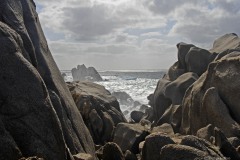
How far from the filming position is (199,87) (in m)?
28.9

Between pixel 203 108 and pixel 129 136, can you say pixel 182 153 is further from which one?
pixel 203 108

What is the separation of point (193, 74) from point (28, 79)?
28.6 metres

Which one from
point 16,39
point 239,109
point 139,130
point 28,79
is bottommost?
point 139,130

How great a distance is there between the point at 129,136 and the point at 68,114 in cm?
953

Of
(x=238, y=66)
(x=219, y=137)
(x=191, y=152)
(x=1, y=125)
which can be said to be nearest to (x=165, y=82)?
(x=238, y=66)

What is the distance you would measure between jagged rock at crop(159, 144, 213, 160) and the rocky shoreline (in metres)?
0.04

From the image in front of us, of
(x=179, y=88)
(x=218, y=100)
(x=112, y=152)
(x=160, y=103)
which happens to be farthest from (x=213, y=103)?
(x=160, y=103)

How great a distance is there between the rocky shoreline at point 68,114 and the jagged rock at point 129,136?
70mm

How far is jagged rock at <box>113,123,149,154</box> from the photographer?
82.8 feet

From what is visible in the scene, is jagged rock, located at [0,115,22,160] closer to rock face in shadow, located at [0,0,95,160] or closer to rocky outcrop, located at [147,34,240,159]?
rock face in shadow, located at [0,0,95,160]

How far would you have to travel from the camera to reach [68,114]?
1733cm

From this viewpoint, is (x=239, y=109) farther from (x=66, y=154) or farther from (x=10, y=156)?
(x=10, y=156)

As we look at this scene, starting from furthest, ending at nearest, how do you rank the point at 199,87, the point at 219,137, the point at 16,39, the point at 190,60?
the point at 190,60
the point at 199,87
the point at 219,137
the point at 16,39

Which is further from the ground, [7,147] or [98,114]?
[7,147]
